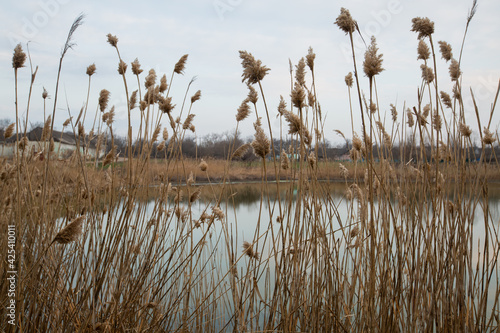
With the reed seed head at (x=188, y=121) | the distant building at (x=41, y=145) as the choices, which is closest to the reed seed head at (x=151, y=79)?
the reed seed head at (x=188, y=121)

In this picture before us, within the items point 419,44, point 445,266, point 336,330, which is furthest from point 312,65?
point 336,330

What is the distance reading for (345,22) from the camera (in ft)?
4.53

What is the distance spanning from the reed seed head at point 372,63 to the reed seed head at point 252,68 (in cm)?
36

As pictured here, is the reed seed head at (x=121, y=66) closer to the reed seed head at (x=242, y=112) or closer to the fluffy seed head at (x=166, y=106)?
the fluffy seed head at (x=166, y=106)

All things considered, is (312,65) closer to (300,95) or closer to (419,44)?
(300,95)

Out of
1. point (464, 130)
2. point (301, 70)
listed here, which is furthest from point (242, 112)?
point (464, 130)

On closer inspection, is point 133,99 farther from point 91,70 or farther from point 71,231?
point 71,231

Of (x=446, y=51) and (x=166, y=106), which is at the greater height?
(x=446, y=51)

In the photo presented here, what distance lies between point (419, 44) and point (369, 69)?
66 centimetres

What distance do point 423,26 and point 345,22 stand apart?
401 millimetres

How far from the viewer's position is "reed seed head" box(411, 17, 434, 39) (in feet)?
5.04

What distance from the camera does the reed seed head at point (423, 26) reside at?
154cm

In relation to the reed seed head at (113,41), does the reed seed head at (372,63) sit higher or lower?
lower

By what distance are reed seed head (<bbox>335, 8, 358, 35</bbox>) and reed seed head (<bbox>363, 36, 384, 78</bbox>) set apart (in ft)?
0.32
